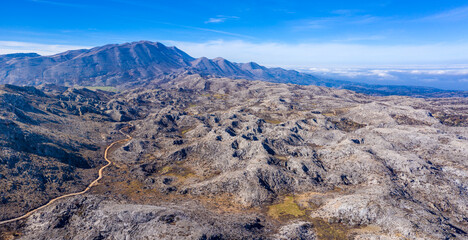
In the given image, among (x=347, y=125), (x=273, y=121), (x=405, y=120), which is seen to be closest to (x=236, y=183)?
(x=273, y=121)

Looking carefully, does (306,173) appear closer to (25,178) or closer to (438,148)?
(438,148)

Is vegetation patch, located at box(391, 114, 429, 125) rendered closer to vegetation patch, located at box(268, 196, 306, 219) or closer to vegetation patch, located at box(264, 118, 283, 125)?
vegetation patch, located at box(264, 118, 283, 125)

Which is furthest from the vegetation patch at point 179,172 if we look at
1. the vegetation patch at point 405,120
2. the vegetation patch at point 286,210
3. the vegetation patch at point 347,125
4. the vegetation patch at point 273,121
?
the vegetation patch at point 405,120

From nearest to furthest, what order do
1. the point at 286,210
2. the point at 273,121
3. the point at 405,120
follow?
the point at 286,210 → the point at 405,120 → the point at 273,121

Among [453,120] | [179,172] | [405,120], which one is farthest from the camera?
[453,120]

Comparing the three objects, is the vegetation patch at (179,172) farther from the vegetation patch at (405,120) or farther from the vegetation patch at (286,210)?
the vegetation patch at (405,120)

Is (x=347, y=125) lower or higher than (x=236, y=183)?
higher

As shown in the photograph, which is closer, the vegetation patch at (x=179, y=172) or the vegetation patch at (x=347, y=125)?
the vegetation patch at (x=179, y=172)

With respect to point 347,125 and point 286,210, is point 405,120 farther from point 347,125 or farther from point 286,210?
point 286,210

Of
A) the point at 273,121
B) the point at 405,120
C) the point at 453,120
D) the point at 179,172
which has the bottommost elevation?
the point at 179,172
